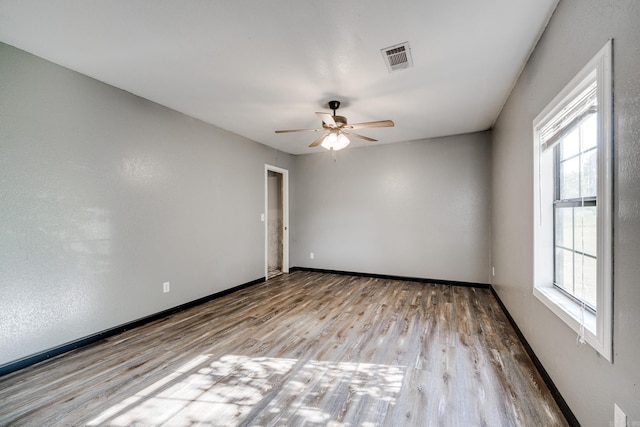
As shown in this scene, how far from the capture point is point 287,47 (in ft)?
6.98

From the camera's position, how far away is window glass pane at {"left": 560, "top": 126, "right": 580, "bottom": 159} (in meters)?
1.72

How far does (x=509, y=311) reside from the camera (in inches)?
122

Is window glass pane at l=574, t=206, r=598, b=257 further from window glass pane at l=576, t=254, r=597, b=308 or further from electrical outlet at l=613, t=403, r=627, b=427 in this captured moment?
electrical outlet at l=613, t=403, r=627, b=427

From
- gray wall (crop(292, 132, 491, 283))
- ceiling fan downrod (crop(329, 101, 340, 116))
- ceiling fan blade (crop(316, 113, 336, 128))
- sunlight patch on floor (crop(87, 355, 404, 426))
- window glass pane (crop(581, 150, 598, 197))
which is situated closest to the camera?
window glass pane (crop(581, 150, 598, 197))

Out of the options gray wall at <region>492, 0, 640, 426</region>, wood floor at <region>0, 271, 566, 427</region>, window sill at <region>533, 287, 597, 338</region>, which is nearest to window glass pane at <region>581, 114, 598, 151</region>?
gray wall at <region>492, 0, 640, 426</region>

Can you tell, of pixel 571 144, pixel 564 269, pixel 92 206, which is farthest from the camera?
pixel 92 206

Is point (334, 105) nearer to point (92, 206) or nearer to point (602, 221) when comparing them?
point (602, 221)

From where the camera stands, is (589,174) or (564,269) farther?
(564,269)

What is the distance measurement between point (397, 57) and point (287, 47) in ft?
3.04

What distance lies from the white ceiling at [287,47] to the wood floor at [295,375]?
260 cm

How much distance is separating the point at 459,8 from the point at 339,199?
13.2 ft

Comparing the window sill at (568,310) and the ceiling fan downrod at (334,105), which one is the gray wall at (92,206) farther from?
the window sill at (568,310)

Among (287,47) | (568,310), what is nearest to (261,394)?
(568,310)

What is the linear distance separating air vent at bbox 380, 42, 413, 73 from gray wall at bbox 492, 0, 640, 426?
945 mm
